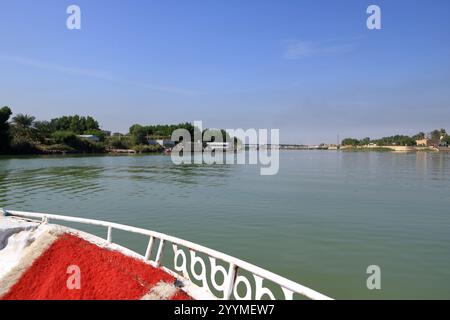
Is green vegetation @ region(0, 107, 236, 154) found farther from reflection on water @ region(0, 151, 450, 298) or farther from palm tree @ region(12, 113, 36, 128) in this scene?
reflection on water @ region(0, 151, 450, 298)

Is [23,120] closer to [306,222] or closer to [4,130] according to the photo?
[4,130]

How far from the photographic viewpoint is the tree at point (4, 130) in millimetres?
82812

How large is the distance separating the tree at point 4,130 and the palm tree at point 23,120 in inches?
626

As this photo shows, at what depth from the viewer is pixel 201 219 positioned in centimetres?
1625

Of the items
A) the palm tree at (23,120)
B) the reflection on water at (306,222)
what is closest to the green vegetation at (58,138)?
the palm tree at (23,120)

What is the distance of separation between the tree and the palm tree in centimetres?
1590

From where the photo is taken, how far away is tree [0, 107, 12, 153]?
82.8 meters

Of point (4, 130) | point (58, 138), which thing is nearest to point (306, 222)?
point (4, 130)

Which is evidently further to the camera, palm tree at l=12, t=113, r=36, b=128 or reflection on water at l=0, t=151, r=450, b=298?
palm tree at l=12, t=113, r=36, b=128

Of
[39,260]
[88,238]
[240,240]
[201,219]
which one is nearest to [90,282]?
[39,260]

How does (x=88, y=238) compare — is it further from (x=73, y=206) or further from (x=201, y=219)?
(x=73, y=206)

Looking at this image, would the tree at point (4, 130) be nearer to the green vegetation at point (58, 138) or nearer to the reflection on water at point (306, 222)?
the green vegetation at point (58, 138)

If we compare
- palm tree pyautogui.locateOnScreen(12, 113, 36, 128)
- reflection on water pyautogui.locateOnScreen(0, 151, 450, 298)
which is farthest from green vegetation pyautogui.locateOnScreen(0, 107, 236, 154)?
reflection on water pyautogui.locateOnScreen(0, 151, 450, 298)
